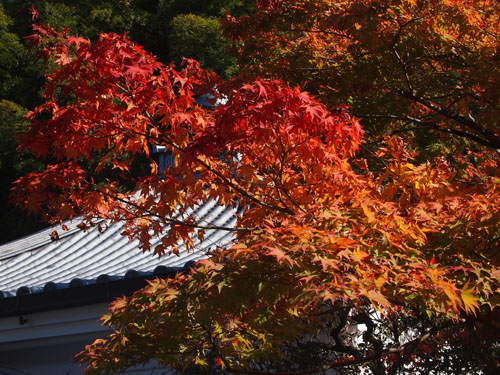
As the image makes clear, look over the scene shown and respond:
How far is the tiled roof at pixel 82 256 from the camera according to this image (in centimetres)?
652

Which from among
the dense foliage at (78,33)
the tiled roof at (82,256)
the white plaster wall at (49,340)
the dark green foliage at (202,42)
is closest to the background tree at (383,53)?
the tiled roof at (82,256)

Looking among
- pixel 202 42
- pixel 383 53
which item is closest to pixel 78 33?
pixel 202 42

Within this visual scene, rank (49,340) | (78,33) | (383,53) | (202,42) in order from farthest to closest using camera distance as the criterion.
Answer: (78,33), (202,42), (49,340), (383,53)

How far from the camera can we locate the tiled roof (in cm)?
652

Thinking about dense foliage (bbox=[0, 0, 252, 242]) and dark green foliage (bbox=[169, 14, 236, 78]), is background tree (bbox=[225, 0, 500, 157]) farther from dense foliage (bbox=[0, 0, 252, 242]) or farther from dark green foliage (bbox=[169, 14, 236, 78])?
dark green foliage (bbox=[169, 14, 236, 78])

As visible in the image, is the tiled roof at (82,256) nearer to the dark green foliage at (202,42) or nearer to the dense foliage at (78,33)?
the dense foliage at (78,33)

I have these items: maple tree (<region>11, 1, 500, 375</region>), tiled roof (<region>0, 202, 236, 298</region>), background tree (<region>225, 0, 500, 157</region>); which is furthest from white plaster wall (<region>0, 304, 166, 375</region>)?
background tree (<region>225, 0, 500, 157</region>)

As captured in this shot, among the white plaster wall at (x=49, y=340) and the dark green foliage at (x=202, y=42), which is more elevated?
the dark green foliage at (x=202, y=42)

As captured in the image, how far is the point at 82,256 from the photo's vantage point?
775cm

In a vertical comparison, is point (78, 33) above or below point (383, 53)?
above

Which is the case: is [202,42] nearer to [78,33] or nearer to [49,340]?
[78,33]

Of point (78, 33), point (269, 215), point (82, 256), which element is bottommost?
point (269, 215)

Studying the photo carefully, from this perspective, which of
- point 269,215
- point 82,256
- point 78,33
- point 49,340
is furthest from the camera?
point 78,33

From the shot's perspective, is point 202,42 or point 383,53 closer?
point 383,53
